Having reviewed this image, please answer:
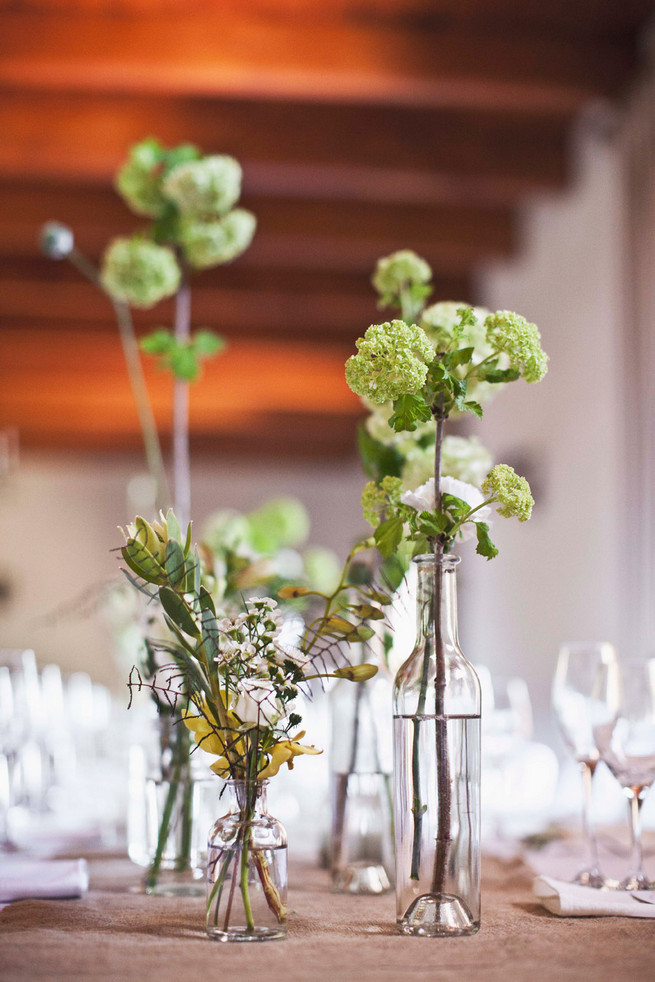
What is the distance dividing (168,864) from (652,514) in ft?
7.88

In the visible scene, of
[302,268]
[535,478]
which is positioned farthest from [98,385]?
[535,478]

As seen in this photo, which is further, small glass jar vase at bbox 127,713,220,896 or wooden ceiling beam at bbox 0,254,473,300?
wooden ceiling beam at bbox 0,254,473,300

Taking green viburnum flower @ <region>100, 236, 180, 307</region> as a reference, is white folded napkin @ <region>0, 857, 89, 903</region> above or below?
below

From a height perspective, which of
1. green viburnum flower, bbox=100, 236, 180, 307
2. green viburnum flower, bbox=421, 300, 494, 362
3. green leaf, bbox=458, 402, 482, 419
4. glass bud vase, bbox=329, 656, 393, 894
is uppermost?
green viburnum flower, bbox=100, 236, 180, 307

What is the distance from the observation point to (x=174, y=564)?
94 cm

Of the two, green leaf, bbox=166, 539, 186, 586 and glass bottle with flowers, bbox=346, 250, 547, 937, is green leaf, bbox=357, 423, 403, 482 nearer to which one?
glass bottle with flowers, bbox=346, 250, 547, 937

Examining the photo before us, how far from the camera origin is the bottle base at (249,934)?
0.86 m

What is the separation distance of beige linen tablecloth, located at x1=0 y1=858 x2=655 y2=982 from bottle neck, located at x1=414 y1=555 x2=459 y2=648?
25cm

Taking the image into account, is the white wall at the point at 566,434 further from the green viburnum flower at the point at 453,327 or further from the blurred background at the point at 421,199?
the green viburnum flower at the point at 453,327

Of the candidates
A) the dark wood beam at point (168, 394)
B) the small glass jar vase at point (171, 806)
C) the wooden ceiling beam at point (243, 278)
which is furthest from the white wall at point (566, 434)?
the small glass jar vase at point (171, 806)

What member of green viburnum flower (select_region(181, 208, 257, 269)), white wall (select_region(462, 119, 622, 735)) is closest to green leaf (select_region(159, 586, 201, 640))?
green viburnum flower (select_region(181, 208, 257, 269))

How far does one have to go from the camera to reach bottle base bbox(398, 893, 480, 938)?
87cm

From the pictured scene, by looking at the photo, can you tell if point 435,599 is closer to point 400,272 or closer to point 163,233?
point 400,272

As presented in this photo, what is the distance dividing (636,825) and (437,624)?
0.35 meters
